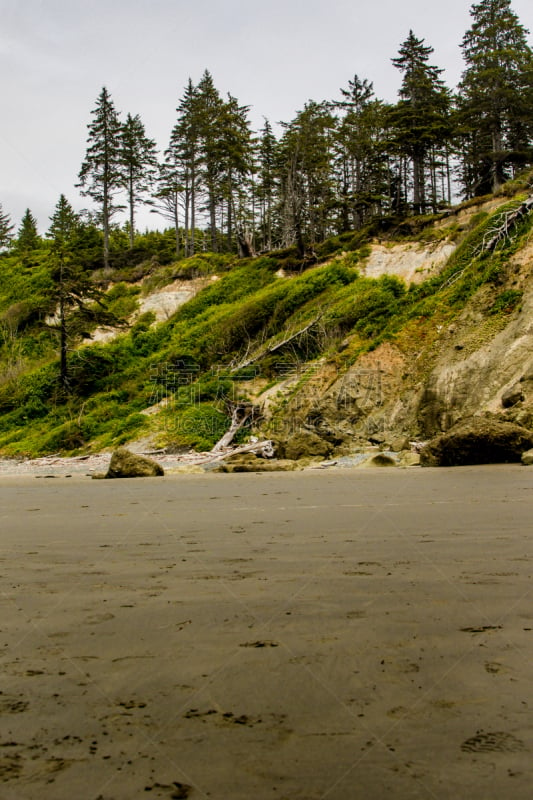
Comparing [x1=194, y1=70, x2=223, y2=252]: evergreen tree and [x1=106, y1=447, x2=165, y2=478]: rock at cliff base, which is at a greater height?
[x1=194, y1=70, x2=223, y2=252]: evergreen tree

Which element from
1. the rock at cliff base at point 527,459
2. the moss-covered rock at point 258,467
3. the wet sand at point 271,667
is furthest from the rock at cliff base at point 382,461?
the wet sand at point 271,667

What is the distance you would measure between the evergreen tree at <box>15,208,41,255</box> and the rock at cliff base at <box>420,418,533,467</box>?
166 ft

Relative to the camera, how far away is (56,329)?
26703 mm

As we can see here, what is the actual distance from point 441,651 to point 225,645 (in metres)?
0.87

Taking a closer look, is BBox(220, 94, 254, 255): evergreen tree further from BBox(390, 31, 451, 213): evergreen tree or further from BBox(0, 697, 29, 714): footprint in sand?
BBox(0, 697, 29, 714): footprint in sand

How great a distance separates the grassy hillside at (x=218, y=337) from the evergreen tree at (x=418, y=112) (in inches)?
359

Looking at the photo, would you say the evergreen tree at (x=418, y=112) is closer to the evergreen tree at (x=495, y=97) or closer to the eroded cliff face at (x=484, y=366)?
the evergreen tree at (x=495, y=97)

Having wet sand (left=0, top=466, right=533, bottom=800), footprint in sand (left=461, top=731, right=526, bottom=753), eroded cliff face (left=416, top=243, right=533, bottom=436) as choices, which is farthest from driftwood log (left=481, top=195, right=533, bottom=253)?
footprint in sand (left=461, top=731, right=526, bottom=753)

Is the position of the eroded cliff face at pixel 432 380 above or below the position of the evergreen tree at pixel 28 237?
below

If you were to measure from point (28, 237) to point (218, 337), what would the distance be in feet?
139

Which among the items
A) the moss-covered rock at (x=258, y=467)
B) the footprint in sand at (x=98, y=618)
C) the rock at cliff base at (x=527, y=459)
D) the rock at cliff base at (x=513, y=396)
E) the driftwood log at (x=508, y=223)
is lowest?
the moss-covered rock at (x=258, y=467)

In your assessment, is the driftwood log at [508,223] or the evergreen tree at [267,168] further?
the evergreen tree at [267,168]

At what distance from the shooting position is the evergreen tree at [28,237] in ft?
178

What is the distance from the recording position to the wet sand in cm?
156
